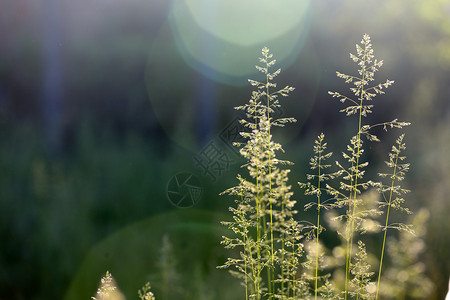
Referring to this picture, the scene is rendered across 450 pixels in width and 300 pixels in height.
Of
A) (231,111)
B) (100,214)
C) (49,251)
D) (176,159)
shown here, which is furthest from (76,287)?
(231,111)

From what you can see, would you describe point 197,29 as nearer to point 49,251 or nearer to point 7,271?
point 49,251

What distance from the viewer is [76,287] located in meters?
2.78

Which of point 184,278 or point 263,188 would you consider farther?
point 184,278

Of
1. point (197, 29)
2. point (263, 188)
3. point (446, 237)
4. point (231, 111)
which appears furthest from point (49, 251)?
point (446, 237)

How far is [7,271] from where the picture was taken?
111 inches

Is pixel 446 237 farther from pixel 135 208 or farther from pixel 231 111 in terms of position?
pixel 135 208

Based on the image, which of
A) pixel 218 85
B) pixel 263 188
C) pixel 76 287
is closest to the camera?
pixel 263 188

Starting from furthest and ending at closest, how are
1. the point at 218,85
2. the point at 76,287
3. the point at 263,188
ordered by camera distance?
the point at 218,85
the point at 76,287
the point at 263,188

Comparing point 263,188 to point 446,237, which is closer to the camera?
point 263,188

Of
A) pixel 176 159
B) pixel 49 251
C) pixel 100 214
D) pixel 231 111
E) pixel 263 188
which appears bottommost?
pixel 49 251

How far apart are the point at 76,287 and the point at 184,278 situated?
0.80 m

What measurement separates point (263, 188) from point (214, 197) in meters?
1.74

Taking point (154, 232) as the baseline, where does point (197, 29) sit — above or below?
above

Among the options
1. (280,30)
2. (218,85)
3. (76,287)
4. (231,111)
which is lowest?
(76,287)
